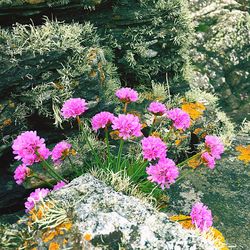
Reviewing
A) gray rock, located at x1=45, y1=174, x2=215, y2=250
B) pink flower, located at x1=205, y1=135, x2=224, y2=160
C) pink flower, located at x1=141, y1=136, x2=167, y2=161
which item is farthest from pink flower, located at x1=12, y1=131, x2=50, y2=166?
pink flower, located at x1=205, y1=135, x2=224, y2=160

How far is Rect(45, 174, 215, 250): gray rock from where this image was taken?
104 inches

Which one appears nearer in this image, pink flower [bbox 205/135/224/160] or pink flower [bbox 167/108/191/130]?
pink flower [bbox 205/135/224/160]

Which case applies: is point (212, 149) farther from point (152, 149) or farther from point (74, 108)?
point (74, 108)

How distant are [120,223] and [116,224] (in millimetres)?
36

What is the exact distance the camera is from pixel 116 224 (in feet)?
8.94

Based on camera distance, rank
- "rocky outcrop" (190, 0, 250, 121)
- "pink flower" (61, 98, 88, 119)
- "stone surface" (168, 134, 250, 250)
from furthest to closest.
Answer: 1. "rocky outcrop" (190, 0, 250, 121)
2. "stone surface" (168, 134, 250, 250)
3. "pink flower" (61, 98, 88, 119)

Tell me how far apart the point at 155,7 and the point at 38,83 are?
2.48m

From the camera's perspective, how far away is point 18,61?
4141 millimetres

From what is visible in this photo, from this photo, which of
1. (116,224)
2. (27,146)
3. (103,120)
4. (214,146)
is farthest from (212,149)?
(27,146)

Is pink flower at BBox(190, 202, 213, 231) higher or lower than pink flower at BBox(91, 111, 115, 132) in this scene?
lower

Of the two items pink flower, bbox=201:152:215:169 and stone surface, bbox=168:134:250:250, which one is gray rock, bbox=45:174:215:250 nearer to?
pink flower, bbox=201:152:215:169

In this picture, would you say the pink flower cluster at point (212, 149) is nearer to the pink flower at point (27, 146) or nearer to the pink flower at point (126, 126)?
the pink flower at point (126, 126)

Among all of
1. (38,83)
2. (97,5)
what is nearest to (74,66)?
(38,83)

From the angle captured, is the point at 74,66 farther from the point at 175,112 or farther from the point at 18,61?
the point at 175,112
